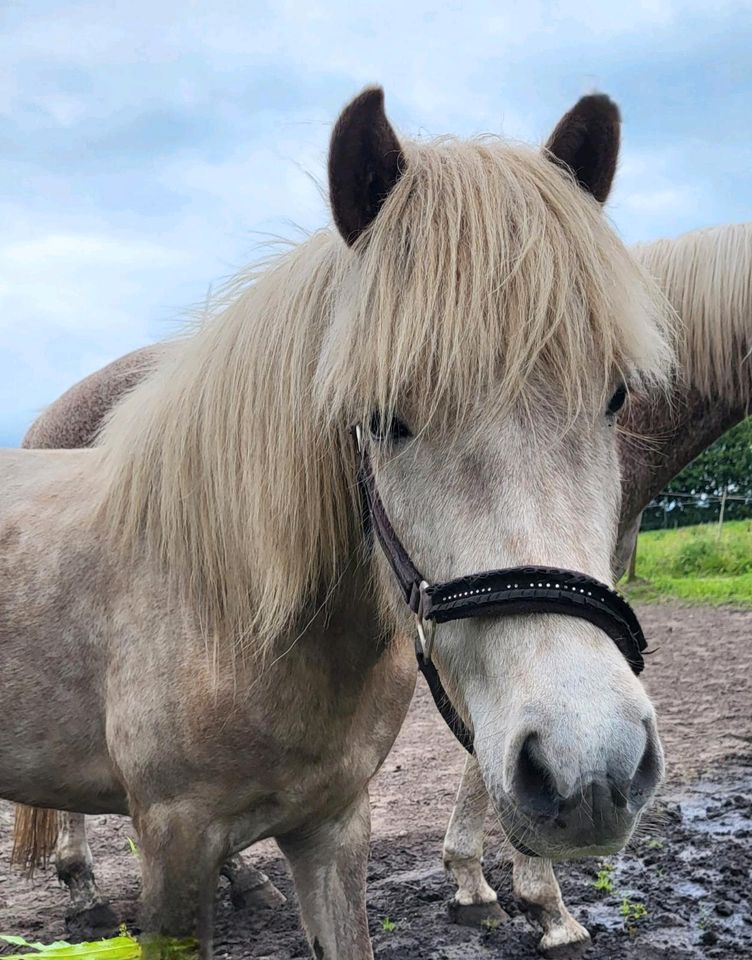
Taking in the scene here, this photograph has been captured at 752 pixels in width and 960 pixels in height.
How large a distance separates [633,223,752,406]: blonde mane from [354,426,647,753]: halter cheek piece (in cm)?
223

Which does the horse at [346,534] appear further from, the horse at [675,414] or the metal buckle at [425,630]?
the horse at [675,414]

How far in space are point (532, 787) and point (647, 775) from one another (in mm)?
192

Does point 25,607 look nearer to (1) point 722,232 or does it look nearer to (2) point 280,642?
(2) point 280,642

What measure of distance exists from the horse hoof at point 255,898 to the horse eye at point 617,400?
286cm

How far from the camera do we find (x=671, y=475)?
3.99 meters

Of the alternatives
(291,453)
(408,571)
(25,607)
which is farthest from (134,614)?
(408,571)

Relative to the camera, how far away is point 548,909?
3504 millimetres

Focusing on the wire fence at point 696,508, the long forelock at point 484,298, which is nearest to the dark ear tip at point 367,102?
the long forelock at point 484,298

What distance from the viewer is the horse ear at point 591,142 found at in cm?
205

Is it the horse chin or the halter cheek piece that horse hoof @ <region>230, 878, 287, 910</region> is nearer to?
the halter cheek piece

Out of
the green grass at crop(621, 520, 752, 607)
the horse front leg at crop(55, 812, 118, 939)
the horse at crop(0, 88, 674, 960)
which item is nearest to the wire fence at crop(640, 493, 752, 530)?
the green grass at crop(621, 520, 752, 607)

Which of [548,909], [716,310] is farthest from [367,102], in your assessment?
[548,909]

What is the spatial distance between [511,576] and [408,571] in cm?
32

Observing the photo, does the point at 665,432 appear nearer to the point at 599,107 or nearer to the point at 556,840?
the point at 599,107
